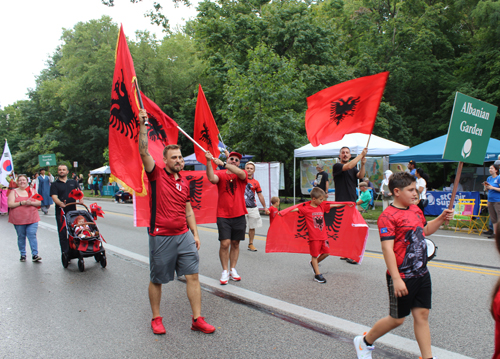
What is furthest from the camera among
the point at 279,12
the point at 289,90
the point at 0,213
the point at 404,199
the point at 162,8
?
the point at 279,12

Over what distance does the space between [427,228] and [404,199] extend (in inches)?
16.6

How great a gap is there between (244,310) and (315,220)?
201 centimetres

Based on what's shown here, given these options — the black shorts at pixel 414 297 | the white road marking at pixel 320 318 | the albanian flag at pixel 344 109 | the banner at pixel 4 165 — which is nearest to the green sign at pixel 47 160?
the banner at pixel 4 165

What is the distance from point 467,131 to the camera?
12.3 ft

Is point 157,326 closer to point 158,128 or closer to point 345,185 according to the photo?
point 158,128

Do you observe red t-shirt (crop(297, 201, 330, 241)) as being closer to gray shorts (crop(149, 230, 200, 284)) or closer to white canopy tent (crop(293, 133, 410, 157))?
gray shorts (crop(149, 230, 200, 284))

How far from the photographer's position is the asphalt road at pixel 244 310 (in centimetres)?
368

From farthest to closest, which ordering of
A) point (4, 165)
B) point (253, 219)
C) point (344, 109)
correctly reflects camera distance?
point (4, 165), point (253, 219), point (344, 109)

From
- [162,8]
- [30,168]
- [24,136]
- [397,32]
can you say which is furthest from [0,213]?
[24,136]

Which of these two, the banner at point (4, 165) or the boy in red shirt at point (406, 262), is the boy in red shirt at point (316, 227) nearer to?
the boy in red shirt at point (406, 262)

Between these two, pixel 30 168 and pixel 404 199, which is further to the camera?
pixel 30 168

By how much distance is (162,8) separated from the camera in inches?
504

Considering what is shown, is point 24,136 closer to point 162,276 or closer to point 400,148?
point 400,148

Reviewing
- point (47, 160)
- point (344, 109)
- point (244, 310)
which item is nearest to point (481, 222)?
point (344, 109)
